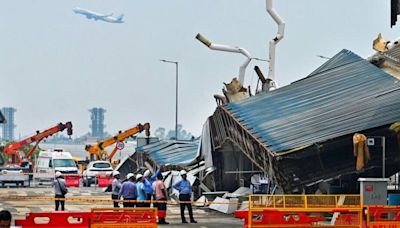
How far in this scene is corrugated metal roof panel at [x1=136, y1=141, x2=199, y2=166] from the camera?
44.4m

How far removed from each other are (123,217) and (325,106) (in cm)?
1635

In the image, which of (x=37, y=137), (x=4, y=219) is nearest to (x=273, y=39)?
(x=37, y=137)

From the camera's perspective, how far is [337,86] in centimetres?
3291

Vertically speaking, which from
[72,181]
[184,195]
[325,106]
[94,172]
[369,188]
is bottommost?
[184,195]

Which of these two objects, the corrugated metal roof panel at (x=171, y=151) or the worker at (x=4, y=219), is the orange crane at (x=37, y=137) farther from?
the worker at (x=4, y=219)

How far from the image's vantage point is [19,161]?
228ft

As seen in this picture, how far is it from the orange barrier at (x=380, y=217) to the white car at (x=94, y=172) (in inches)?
1641

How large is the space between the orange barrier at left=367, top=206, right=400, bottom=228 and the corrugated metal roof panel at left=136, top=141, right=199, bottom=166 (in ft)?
78.7

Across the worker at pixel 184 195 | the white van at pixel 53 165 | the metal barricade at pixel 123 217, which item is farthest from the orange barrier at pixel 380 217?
the white van at pixel 53 165

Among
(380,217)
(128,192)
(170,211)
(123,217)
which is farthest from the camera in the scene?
(170,211)

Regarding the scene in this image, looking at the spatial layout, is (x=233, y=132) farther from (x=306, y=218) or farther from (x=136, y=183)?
(x=306, y=218)

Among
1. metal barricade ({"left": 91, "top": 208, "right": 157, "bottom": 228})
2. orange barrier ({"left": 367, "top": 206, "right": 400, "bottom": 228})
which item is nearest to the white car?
orange barrier ({"left": 367, "top": 206, "right": 400, "bottom": 228})

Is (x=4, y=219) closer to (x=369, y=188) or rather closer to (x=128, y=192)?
(x=369, y=188)

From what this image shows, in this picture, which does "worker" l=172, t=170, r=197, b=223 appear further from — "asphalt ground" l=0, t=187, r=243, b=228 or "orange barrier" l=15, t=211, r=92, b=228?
"orange barrier" l=15, t=211, r=92, b=228
